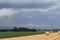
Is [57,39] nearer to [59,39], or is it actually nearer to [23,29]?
[59,39]

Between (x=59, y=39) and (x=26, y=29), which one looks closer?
(x=59, y=39)

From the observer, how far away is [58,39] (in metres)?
26.1

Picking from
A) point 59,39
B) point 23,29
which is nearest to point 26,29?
point 23,29

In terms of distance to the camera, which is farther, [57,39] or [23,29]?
[23,29]

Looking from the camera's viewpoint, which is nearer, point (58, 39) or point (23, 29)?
point (58, 39)

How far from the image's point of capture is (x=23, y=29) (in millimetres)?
60312

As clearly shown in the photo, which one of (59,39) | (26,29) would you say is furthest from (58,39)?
(26,29)

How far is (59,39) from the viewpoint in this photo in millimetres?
26203

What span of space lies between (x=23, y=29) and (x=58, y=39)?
3475cm

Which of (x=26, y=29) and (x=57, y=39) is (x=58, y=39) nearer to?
(x=57, y=39)

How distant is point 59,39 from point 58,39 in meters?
0.19

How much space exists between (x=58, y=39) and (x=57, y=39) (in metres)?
0.20

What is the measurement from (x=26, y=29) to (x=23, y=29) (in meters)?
0.96

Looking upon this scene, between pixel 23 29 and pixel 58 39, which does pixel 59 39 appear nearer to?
pixel 58 39
